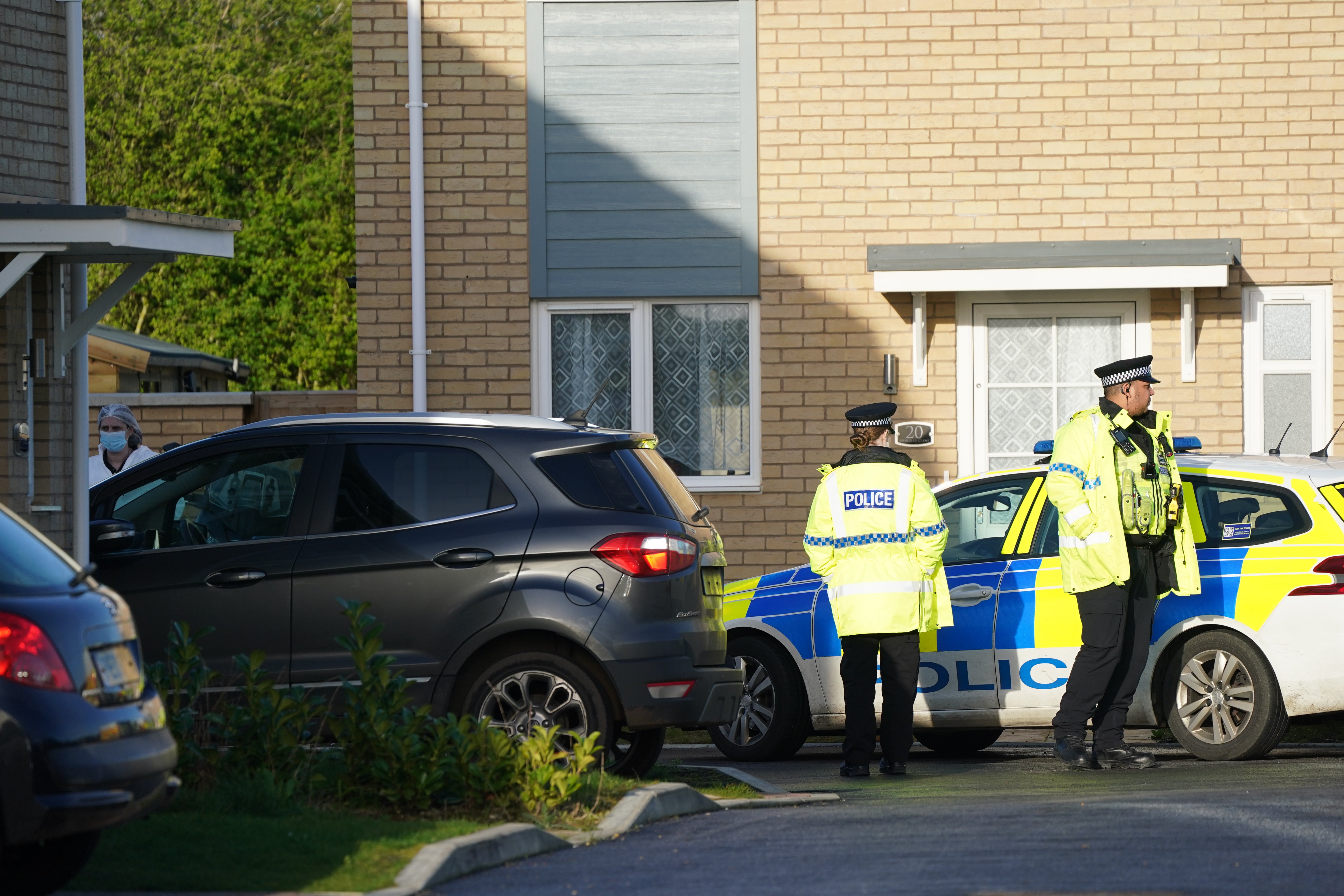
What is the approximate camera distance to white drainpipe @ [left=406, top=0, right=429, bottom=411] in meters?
13.7

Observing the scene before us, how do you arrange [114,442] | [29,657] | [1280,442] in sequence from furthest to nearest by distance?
[1280,442] < [114,442] < [29,657]

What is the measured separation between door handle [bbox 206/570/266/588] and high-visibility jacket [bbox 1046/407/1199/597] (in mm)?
3866

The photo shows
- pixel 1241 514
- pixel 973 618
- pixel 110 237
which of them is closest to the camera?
pixel 110 237

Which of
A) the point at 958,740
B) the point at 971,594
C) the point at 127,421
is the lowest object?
the point at 958,740

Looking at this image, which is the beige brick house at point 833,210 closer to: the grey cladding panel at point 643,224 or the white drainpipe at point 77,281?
the grey cladding panel at point 643,224

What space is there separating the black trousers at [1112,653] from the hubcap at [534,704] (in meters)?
2.72

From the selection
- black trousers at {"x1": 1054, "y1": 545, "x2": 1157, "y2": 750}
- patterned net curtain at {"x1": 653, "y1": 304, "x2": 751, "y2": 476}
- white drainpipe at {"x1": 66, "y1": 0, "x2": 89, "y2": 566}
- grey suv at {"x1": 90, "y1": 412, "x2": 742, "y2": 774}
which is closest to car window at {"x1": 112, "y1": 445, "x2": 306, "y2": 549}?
grey suv at {"x1": 90, "y1": 412, "x2": 742, "y2": 774}

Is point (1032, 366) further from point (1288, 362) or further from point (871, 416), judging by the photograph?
point (871, 416)

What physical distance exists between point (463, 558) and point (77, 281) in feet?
14.5

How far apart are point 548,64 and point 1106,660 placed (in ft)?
22.4

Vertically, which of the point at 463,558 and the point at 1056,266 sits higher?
the point at 1056,266

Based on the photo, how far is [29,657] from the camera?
5.02 meters

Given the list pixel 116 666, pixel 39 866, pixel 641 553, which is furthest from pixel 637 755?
pixel 116 666

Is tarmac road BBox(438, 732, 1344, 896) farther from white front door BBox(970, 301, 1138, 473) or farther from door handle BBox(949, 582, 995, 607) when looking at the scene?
white front door BBox(970, 301, 1138, 473)
